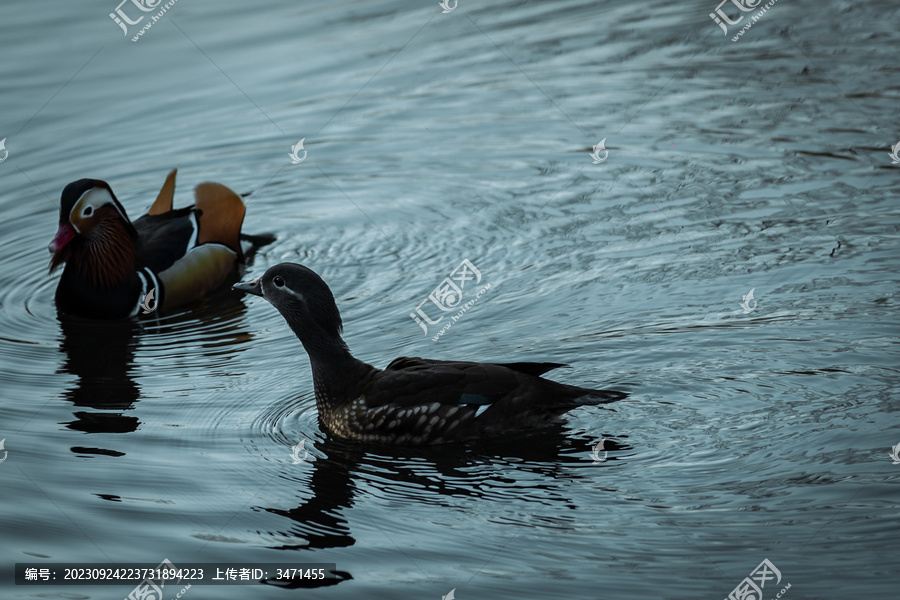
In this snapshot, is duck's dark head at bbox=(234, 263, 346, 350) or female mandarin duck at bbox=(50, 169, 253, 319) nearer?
duck's dark head at bbox=(234, 263, 346, 350)

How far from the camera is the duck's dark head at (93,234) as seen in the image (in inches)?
399

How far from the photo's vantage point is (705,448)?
6934 mm

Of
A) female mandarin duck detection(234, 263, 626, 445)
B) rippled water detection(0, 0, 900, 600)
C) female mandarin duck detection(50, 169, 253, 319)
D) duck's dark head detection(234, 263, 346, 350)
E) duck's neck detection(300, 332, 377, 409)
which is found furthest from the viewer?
female mandarin duck detection(50, 169, 253, 319)

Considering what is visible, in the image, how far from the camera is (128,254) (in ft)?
33.8

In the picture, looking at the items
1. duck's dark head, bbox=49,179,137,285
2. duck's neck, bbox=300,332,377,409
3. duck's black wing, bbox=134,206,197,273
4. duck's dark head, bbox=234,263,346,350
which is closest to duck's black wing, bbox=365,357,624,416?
duck's neck, bbox=300,332,377,409

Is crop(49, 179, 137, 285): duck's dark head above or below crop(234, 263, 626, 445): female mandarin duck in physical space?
above

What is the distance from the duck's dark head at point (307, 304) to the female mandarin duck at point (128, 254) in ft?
8.68

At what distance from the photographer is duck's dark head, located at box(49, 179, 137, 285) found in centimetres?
1012

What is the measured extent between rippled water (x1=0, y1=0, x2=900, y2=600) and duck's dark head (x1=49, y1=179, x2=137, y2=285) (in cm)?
54

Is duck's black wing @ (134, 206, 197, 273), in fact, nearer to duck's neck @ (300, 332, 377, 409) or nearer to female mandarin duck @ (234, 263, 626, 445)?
duck's neck @ (300, 332, 377, 409)

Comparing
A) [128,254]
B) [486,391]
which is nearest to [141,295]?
[128,254]

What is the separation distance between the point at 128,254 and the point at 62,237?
0.61m

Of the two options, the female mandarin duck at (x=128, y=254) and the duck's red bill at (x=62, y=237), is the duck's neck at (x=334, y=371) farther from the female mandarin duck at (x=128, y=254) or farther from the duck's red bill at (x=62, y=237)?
the duck's red bill at (x=62, y=237)

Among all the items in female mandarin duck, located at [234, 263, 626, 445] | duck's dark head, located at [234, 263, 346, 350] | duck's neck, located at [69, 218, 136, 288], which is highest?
duck's neck, located at [69, 218, 136, 288]
